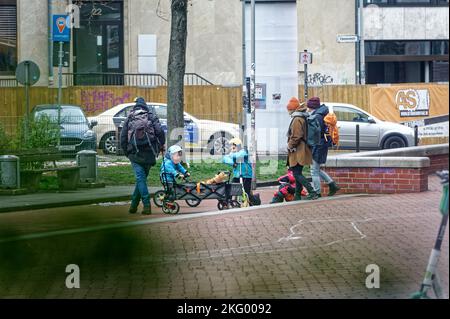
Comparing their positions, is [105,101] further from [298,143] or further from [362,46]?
[362,46]

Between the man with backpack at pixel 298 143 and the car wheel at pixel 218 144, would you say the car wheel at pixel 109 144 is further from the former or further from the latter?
the man with backpack at pixel 298 143

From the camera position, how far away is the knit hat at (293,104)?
5.05 metres

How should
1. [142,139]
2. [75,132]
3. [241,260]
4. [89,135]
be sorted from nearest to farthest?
[241,260] < [142,139] < [89,135] < [75,132]

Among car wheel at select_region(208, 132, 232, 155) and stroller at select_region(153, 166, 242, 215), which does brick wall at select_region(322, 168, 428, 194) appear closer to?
stroller at select_region(153, 166, 242, 215)

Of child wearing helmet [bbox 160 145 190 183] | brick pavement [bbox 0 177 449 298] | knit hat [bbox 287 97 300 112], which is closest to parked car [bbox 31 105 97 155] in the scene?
child wearing helmet [bbox 160 145 190 183]

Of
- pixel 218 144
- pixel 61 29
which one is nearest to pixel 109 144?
pixel 218 144

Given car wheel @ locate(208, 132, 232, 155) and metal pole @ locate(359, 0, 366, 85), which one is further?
car wheel @ locate(208, 132, 232, 155)

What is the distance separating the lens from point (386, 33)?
2082mm

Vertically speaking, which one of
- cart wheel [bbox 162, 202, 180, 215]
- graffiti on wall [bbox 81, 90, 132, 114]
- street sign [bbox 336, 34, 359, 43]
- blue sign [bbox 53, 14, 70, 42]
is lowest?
cart wheel [bbox 162, 202, 180, 215]

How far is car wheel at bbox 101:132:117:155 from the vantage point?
10.9m

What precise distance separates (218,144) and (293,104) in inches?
207

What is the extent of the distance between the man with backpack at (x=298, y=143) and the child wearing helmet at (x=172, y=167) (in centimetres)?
93

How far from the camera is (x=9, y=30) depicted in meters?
2.05

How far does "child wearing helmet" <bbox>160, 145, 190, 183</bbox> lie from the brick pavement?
5.30m
